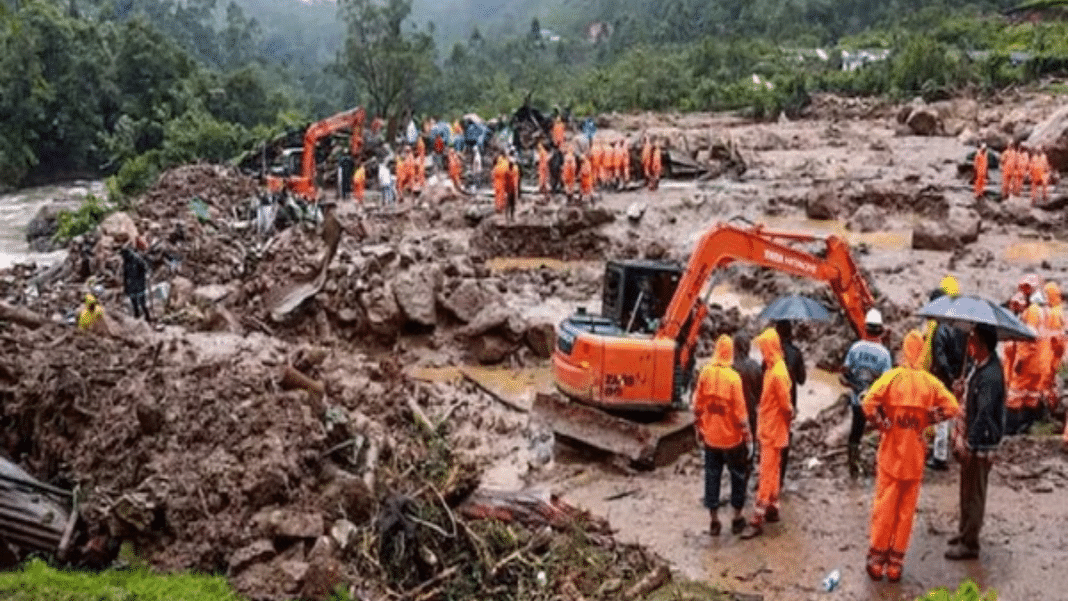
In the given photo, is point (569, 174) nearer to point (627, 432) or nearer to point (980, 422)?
point (627, 432)

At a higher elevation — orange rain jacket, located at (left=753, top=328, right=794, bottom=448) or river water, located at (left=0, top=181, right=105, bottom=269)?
orange rain jacket, located at (left=753, top=328, right=794, bottom=448)

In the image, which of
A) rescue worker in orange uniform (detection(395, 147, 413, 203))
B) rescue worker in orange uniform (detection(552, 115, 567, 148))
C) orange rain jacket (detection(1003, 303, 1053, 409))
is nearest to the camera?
orange rain jacket (detection(1003, 303, 1053, 409))

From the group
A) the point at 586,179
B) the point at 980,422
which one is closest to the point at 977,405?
the point at 980,422

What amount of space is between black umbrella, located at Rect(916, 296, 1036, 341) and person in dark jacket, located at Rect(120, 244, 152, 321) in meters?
12.5

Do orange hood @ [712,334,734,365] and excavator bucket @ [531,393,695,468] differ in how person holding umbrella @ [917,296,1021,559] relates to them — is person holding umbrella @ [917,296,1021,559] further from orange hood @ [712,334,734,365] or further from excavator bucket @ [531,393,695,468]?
excavator bucket @ [531,393,695,468]

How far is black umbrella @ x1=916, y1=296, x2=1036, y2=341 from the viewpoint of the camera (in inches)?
337

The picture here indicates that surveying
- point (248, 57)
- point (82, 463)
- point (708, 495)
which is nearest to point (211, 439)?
point (82, 463)

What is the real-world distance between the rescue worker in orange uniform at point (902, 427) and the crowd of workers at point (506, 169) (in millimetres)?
18184

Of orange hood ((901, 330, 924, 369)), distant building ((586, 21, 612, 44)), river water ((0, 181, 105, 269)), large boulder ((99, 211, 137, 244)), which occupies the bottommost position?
river water ((0, 181, 105, 269))

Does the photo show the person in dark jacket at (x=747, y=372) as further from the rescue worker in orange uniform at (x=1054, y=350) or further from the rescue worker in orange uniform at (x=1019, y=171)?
the rescue worker in orange uniform at (x=1019, y=171)

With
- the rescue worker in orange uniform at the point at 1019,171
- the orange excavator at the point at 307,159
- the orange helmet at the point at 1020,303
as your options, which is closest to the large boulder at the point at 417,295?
the orange helmet at the point at 1020,303

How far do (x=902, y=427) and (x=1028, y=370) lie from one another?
4209 millimetres

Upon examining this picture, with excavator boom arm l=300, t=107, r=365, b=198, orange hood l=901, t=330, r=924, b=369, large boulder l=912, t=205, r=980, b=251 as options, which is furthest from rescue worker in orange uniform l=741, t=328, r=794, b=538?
excavator boom arm l=300, t=107, r=365, b=198

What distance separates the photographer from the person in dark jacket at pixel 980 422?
27.5ft
